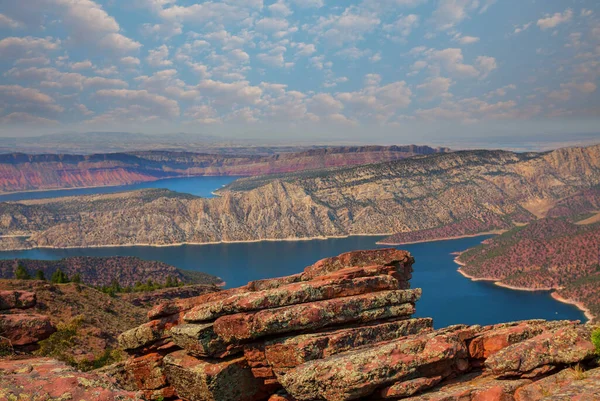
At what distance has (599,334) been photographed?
63.1ft

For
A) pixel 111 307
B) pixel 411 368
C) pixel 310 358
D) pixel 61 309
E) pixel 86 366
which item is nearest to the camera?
pixel 411 368

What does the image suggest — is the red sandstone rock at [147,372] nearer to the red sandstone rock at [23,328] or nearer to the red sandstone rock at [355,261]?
the red sandstone rock at [23,328]

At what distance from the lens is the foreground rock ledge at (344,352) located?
19.4 metres

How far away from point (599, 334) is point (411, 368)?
7455mm

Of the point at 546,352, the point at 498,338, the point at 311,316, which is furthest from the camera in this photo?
the point at 311,316

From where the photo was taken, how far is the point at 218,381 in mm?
23531

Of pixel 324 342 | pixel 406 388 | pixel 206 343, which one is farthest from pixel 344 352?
pixel 206 343

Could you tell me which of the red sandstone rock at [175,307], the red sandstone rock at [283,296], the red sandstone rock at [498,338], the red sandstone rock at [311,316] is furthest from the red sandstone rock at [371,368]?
the red sandstone rock at [175,307]

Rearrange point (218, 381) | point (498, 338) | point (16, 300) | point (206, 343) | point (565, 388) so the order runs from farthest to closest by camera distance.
Result: point (16, 300) < point (206, 343) < point (218, 381) < point (498, 338) < point (565, 388)

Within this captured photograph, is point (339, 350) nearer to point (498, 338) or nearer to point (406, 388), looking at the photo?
point (406, 388)

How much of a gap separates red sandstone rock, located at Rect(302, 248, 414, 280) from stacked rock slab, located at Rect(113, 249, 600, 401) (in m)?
2.76

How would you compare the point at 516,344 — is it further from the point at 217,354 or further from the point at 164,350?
the point at 164,350

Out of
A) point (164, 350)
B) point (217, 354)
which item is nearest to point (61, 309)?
point (164, 350)

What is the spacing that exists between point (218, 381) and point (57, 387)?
23.6 ft
